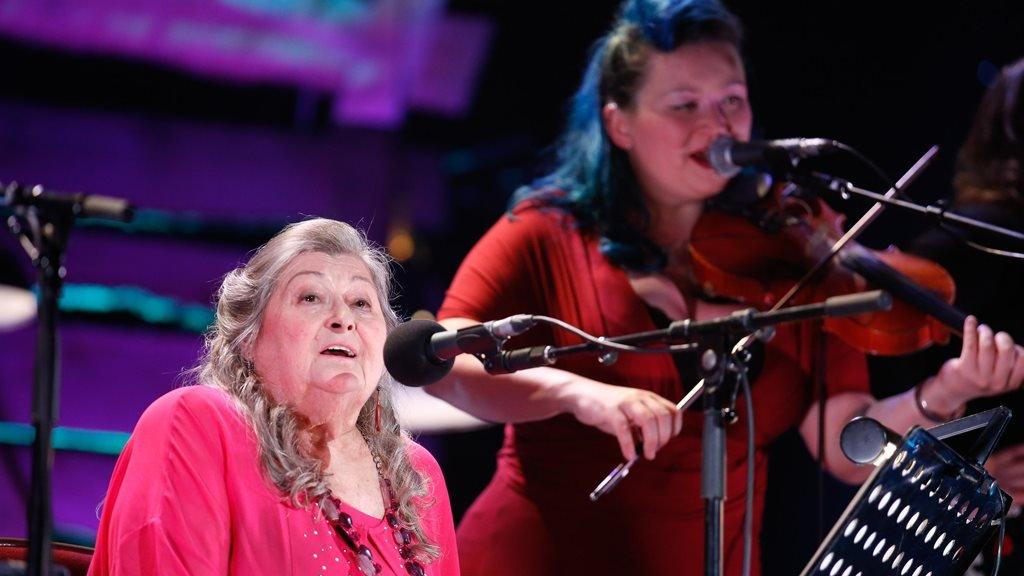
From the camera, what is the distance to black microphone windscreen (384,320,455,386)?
198cm

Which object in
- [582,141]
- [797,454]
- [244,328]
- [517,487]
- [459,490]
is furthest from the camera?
[459,490]

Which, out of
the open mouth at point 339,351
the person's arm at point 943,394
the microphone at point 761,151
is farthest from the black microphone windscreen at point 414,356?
the person's arm at point 943,394

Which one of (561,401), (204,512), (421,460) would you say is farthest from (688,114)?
(204,512)

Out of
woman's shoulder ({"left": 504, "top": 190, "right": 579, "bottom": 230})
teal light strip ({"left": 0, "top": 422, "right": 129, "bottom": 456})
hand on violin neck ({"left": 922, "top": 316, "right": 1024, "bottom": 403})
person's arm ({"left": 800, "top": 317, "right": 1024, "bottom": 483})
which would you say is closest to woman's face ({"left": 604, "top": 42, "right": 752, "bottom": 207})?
woman's shoulder ({"left": 504, "top": 190, "right": 579, "bottom": 230})

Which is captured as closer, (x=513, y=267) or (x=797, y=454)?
(x=513, y=267)

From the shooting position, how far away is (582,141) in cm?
310

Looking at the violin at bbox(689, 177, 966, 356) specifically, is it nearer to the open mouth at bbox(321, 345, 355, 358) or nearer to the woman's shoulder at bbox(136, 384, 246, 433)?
the open mouth at bbox(321, 345, 355, 358)

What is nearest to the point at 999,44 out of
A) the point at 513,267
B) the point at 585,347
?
the point at 513,267

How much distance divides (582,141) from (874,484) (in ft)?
5.07

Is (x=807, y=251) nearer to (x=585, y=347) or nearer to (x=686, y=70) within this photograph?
(x=686, y=70)

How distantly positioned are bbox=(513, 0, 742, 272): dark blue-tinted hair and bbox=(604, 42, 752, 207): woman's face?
0.04 metres

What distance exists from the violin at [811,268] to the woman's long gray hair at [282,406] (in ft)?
2.82

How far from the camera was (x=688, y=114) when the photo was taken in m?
2.87

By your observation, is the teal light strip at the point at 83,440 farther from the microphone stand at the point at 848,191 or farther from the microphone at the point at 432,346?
the microphone stand at the point at 848,191
